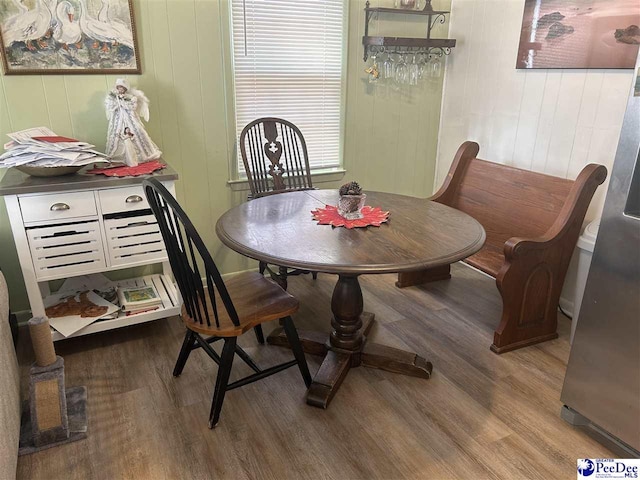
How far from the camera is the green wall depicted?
8.19 feet

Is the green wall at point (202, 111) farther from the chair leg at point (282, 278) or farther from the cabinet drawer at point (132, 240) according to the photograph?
the cabinet drawer at point (132, 240)

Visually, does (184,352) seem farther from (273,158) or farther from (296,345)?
(273,158)

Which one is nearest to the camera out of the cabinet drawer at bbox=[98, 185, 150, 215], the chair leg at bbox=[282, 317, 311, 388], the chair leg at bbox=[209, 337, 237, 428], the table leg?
the chair leg at bbox=[209, 337, 237, 428]

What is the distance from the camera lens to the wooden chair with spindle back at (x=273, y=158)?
2.87m

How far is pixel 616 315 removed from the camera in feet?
5.49

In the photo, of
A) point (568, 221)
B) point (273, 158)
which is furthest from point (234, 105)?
point (568, 221)

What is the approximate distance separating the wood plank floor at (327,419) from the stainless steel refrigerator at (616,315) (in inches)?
6.8

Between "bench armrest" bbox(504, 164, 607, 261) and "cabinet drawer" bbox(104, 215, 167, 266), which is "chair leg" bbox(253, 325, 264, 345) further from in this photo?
"bench armrest" bbox(504, 164, 607, 261)

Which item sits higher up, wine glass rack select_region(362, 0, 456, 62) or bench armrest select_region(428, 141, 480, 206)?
wine glass rack select_region(362, 0, 456, 62)

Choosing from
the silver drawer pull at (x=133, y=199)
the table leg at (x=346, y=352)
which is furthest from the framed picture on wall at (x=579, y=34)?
the silver drawer pull at (x=133, y=199)

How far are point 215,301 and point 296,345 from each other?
0.41 m

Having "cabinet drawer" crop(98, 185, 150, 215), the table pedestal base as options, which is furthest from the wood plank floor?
"cabinet drawer" crop(98, 185, 150, 215)

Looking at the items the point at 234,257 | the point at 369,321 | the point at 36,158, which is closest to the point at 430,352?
the point at 369,321

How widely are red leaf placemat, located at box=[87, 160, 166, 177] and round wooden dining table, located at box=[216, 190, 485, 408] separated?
0.52m
